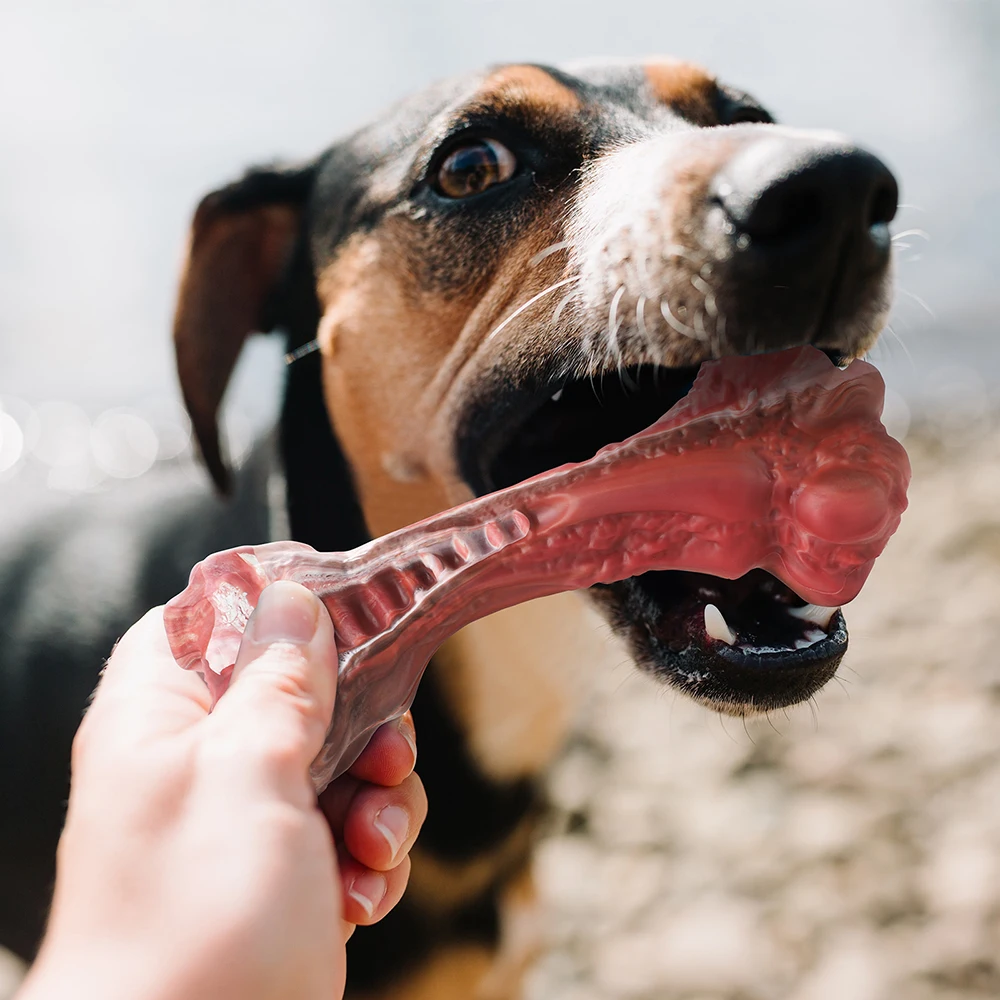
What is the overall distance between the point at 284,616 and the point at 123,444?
4704 mm

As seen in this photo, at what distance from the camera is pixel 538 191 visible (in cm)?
218

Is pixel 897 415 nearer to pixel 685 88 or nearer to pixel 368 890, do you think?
pixel 685 88

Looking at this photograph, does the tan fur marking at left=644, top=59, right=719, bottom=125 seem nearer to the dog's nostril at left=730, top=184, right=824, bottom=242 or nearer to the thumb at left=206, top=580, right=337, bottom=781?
the dog's nostril at left=730, top=184, right=824, bottom=242

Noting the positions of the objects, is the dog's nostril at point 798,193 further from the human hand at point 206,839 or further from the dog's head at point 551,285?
the human hand at point 206,839

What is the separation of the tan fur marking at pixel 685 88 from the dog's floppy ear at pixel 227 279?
0.99 meters

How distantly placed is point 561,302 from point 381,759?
3.34ft

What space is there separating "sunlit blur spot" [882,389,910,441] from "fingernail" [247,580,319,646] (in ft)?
26.8

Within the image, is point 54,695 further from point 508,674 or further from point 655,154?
point 655,154

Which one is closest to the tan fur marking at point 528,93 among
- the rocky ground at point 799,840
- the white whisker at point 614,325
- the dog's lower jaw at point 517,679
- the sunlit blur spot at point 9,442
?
the white whisker at point 614,325

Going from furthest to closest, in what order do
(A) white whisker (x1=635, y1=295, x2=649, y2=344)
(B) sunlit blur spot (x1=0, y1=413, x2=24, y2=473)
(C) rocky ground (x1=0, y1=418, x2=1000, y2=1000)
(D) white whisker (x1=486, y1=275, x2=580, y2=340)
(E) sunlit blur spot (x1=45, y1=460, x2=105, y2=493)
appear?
(B) sunlit blur spot (x1=0, y1=413, x2=24, y2=473)
(E) sunlit blur spot (x1=45, y1=460, x2=105, y2=493)
(C) rocky ground (x1=0, y1=418, x2=1000, y2=1000)
(D) white whisker (x1=486, y1=275, x2=580, y2=340)
(A) white whisker (x1=635, y1=295, x2=649, y2=344)

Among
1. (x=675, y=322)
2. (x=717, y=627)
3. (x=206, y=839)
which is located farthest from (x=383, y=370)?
(x=206, y=839)

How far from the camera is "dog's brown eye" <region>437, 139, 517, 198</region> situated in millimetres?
2201

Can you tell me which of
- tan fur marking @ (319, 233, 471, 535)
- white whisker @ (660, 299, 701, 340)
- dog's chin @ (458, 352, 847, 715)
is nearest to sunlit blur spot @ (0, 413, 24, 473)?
tan fur marking @ (319, 233, 471, 535)

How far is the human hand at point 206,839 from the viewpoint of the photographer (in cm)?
83
